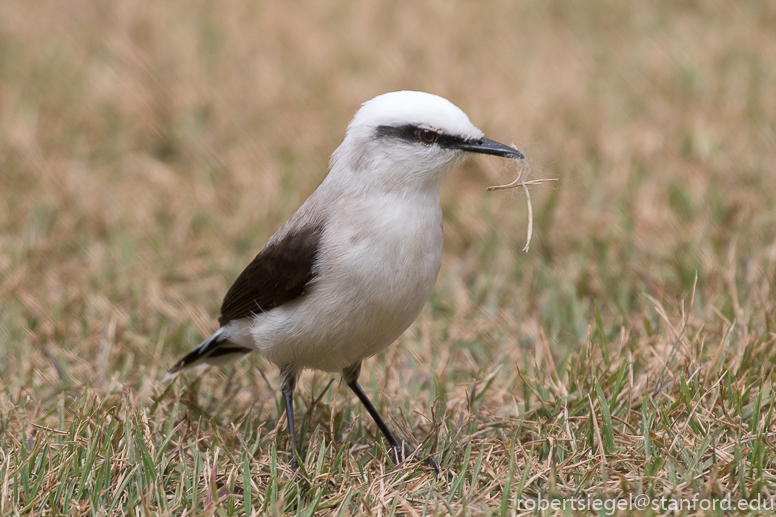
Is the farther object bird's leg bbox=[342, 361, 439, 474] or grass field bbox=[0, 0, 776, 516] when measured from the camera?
bird's leg bbox=[342, 361, 439, 474]

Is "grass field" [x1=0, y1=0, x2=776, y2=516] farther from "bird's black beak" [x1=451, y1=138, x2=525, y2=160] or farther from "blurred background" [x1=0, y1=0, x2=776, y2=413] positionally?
"bird's black beak" [x1=451, y1=138, x2=525, y2=160]

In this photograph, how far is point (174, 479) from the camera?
12.1ft

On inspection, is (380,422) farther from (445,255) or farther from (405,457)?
(445,255)

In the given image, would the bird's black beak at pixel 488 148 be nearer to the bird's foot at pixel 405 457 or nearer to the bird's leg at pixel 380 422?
the bird's leg at pixel 380 422

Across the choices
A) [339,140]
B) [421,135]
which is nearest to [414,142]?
[421,135]

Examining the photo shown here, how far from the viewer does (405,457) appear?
13.1 feet

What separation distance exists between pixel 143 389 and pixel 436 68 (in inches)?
227

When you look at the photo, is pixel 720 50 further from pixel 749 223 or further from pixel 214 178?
pixel 214 178

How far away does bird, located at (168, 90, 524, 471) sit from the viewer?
12.3ft

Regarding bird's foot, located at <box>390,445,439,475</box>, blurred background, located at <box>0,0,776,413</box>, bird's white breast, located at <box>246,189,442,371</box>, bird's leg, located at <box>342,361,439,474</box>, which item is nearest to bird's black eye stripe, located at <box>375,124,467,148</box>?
bird's white breast, located at <box>246,189,442,371</box>

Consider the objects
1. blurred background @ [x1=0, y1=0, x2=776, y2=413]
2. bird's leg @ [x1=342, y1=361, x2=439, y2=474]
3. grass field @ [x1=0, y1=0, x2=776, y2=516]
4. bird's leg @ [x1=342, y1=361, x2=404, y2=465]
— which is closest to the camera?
grass field @ [x1=0, y1=0, x2=776, y2=516]

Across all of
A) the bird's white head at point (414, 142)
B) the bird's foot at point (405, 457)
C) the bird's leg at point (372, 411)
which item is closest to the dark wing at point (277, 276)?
the bird's white head at point (414, 142)

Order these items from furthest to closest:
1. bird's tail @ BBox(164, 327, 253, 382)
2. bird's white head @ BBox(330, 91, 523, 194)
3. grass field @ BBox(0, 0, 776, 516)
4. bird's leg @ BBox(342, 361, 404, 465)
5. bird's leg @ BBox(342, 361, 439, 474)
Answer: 1. bird's tail @ BBox(164, 327, 253, 382)
2. bird's leg @ BBox(342, 361, 404, 465)
3. bird's leg @ BBox(342, 361, 439, 474)
4. bird's white head @ BBox(330, 91, 523, 194)
5. grass field @ BBox(0, 0, 776, 516)

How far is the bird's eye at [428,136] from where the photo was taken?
3791mm
